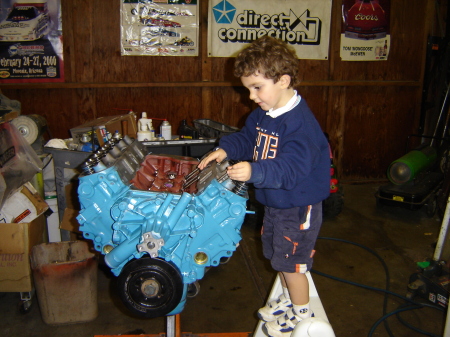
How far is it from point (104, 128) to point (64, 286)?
3.20 ft

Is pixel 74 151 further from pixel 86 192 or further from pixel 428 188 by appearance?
pixel 428 188

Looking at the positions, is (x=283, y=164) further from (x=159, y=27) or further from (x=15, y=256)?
(x=159, y=27)

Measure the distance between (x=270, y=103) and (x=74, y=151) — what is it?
1.42 meters

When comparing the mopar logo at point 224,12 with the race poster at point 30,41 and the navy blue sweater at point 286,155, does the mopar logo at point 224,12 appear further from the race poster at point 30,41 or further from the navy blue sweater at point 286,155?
the navy blue sweater at point 286,155

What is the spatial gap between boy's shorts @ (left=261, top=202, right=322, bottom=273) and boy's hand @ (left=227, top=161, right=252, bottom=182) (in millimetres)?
353

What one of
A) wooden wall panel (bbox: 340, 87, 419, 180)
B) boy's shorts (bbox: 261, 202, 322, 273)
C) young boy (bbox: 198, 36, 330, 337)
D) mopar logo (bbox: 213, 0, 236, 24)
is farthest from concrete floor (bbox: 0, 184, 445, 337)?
mopar logo (bbox: 213, 0, 236, 24)

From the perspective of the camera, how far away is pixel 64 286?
1.98 m

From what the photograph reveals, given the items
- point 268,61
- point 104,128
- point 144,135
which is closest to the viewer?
point 268,61

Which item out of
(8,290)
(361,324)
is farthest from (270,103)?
(8,290)

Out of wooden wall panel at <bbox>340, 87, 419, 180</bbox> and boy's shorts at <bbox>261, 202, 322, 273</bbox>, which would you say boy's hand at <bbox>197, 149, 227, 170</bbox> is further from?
wooden wall panel at <bbox>340, 87, 419, 180</bbox>

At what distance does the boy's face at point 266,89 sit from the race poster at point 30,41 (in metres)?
2.49

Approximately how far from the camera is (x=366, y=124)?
396 centimetres

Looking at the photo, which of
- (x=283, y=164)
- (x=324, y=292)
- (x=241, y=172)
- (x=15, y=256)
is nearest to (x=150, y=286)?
(x=241, y=172)

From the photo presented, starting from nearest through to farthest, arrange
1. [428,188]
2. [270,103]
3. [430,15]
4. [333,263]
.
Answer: [270,103], [333,263], [428,188], [430,15]
